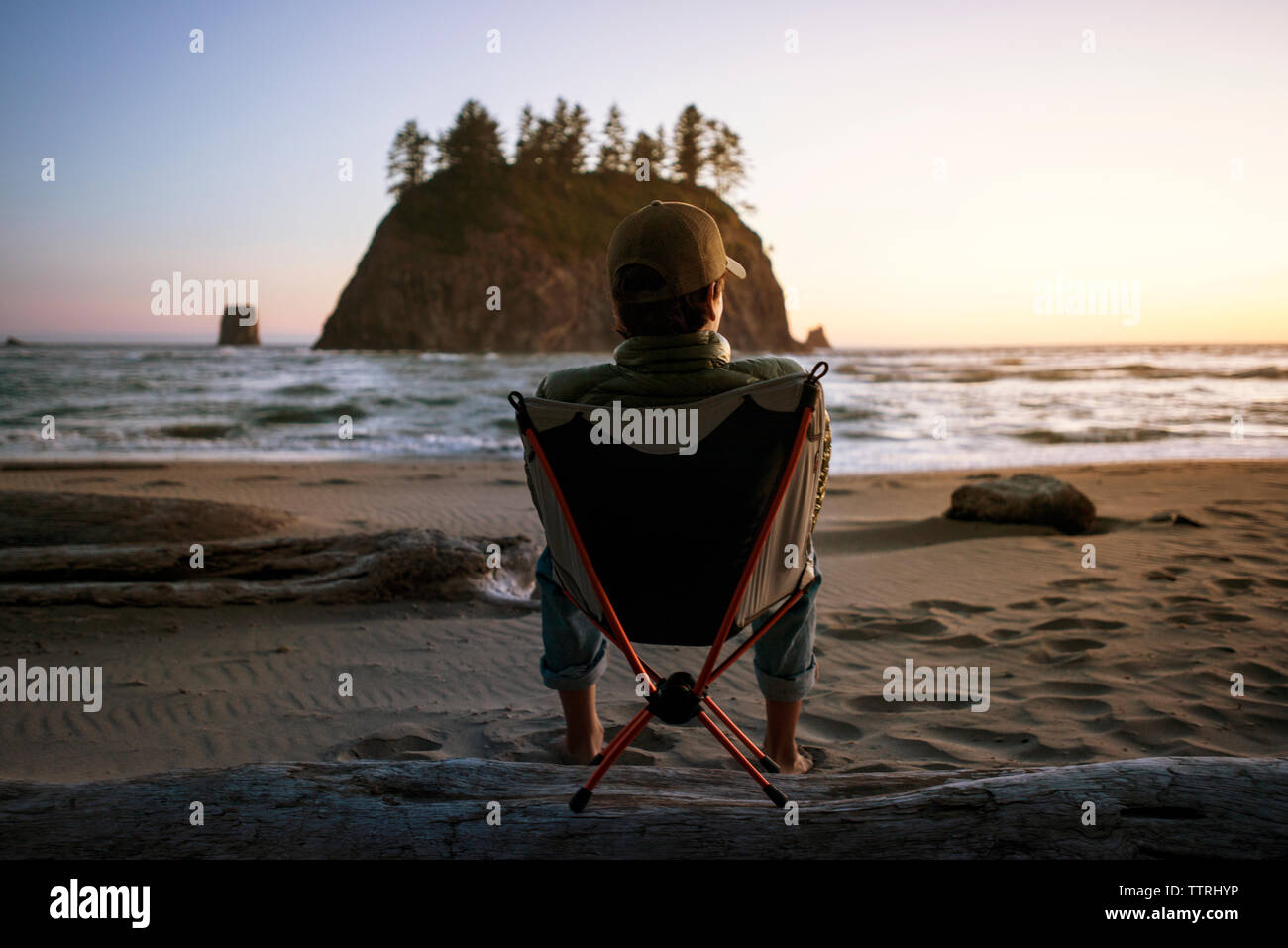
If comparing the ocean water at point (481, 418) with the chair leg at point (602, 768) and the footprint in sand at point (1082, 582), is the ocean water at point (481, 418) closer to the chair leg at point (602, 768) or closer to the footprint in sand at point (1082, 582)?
the footprint in sand at point (1082, 582)

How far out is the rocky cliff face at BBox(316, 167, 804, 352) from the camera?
66188mm

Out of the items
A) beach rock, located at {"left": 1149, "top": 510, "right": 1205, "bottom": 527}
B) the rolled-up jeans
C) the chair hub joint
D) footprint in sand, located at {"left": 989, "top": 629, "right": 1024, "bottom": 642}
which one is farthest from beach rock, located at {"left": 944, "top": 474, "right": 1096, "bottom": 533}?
the chair hub joint

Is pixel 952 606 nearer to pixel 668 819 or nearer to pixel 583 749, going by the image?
pixel 583 749

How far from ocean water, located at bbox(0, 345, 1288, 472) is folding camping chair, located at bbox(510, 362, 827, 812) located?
11.4 metres

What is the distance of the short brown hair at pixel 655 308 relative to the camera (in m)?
2.24

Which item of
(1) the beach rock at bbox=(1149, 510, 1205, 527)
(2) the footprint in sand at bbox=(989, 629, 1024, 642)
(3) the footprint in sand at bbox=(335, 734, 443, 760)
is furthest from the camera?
(1) the beach rock at bbox=(1149, 510, 1205, 527)

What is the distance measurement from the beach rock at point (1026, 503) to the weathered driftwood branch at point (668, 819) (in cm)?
628

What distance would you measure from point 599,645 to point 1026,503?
21.6ft

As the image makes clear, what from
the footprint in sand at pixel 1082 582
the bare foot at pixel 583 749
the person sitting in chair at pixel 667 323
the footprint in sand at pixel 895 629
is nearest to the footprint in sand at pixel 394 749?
the bare foot at pixel 583 749

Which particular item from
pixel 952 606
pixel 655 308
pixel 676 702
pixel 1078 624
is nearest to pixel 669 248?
pixel 655 308

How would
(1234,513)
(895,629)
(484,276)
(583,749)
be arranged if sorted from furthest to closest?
(484,276) → (1234,513) → (895,629) → (583,749)

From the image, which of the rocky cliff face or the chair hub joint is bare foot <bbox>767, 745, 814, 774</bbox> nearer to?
the chair hub joint

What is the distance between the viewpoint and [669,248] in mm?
2197
